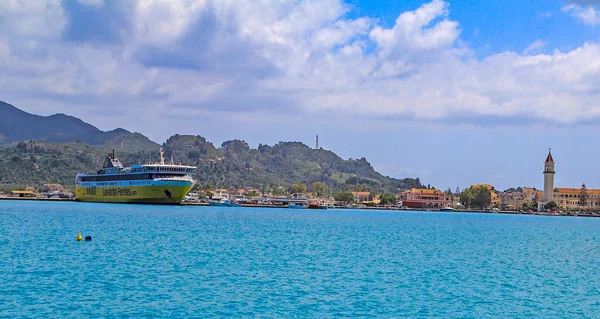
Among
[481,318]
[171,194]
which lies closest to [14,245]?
[481,318]

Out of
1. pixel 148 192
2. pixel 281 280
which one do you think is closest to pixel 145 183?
pixel 148 192

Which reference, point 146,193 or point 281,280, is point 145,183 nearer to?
point 146,193

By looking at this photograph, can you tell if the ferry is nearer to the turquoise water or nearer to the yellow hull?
the yellow hull

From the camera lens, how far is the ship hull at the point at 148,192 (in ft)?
490

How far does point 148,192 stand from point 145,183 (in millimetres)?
2176

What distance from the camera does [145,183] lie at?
150250 millimetres

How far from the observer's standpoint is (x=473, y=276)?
39.9m

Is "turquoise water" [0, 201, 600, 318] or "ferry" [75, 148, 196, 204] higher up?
"ferry" [75, 148, 196, 204]

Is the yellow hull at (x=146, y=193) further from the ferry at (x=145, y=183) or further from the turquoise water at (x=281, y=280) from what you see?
the turquoise water at (x=281, y=280)

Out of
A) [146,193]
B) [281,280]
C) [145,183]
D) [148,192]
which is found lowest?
[281,280]

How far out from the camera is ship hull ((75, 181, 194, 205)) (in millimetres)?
149375

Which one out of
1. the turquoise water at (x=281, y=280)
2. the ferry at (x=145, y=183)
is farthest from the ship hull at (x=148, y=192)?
the turquoise water at (x=281, y=280)

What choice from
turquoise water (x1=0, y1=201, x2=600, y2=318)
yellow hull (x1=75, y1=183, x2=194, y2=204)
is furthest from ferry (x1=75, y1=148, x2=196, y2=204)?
turquoise water (x1=0, y1=201, x2=600, y2=318)

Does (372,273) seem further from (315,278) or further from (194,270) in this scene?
(194,270)
